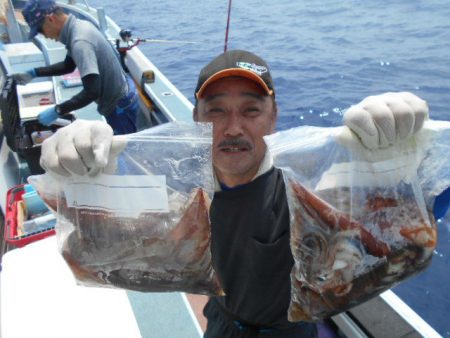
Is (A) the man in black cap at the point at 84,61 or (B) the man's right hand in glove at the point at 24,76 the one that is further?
(B) the man's right hand in glove at the point at 24,76

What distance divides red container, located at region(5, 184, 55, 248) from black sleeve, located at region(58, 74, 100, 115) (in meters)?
0.95

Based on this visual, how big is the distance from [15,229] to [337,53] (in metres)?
8.33

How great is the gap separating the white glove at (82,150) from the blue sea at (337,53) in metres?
3.00

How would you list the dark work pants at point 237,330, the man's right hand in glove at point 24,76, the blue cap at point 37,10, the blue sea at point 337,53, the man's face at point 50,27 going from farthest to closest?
the blue sea at point 337,53 < the man's right hand in glove at point 24,76 < the man's face at point 50,27 < the blue cap at point 37,10 < the dark work pants at point 237,330

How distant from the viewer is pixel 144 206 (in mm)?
973

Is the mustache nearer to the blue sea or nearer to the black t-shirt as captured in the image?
the black t-shirt

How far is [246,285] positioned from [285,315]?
20 cm

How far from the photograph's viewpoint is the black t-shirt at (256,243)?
1.31m

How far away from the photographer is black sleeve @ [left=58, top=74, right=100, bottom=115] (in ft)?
11.2

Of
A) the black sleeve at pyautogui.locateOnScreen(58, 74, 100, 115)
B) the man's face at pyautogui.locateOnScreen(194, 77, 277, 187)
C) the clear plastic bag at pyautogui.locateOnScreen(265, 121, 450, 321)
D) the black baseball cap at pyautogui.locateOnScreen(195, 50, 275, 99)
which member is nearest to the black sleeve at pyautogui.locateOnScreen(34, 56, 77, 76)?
the black sleeve at pyautogui.locateOnScreen(58, 74, 100, 115)

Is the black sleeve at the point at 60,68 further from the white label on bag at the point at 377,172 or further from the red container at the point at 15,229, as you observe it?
the white label on bag at the point at 377,172

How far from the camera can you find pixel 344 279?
970 mm

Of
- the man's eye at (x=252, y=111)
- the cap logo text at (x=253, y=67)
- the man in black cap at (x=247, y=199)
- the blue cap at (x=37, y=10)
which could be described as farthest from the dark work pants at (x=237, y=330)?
the blue cap at (x=37, y=10)

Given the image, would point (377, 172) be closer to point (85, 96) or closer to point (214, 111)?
point (214, 111)
